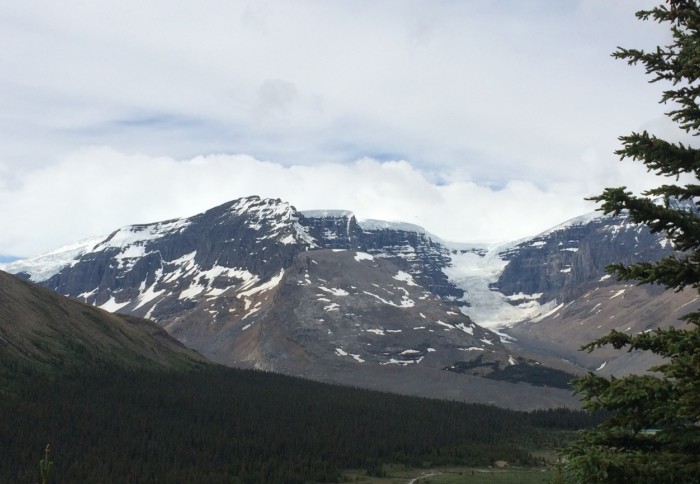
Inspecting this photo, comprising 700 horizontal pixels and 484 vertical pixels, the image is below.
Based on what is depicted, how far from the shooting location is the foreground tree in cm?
2119

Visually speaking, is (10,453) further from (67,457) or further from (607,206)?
(607,206)

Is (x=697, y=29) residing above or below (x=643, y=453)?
above

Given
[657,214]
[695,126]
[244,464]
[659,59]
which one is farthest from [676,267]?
[244,464]

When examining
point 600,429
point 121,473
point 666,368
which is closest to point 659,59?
point 666,368

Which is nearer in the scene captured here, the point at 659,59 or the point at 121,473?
the point at 659,59

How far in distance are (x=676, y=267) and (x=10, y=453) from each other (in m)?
180

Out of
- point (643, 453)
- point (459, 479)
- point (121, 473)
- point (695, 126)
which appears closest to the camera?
point (643, 453)

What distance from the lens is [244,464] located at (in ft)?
644

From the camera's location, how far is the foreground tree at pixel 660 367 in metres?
21.2

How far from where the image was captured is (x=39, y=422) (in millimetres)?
195875

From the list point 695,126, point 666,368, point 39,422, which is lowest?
point 39,422

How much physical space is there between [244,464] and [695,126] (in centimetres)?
18491

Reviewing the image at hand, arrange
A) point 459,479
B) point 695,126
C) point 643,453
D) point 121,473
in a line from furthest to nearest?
point 459,479
point 121,473
point 695,126
point 643,453

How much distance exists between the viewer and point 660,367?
2428cm
